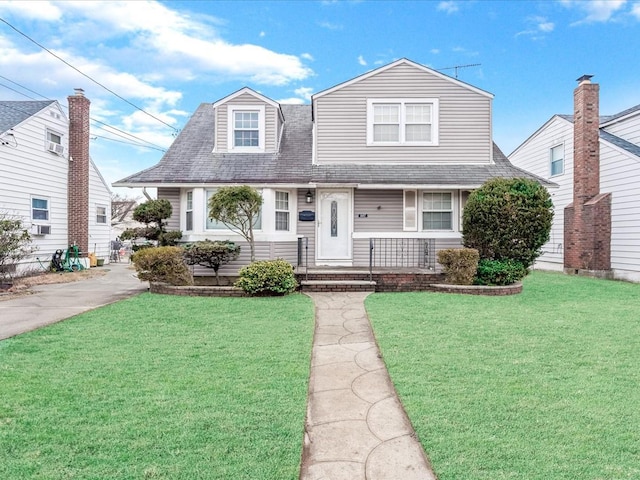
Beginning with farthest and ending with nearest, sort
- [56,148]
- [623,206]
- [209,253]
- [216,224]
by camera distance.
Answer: [56,148], [623,206], [216,224], [209,253]

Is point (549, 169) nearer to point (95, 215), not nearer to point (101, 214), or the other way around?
point (95, 215)

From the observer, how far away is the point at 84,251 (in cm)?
1705

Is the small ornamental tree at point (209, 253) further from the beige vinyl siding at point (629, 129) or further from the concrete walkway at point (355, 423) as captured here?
the beige vinyl siding at point (629, 129)

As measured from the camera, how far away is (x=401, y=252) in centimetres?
1245

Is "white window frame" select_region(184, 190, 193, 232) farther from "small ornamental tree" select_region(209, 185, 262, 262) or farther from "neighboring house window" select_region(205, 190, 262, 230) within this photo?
"small ornamental tree" select_region(209, 185, 262, 262)

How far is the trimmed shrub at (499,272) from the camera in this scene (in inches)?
388

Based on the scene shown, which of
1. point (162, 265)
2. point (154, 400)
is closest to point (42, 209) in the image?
Result: point (162, 265)

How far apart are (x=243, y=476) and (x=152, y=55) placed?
19.4 metres

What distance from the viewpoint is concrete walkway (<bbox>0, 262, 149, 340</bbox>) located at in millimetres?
6796

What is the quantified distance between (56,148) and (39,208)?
250 cm

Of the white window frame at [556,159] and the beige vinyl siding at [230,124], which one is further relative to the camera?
the white window frame at [556,159]

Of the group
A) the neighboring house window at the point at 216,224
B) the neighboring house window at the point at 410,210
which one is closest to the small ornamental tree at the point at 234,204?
the neighboring house window at the point at 216,224

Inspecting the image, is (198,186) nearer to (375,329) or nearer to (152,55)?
(375,329)

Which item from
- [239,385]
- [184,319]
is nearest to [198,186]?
[184,319]
